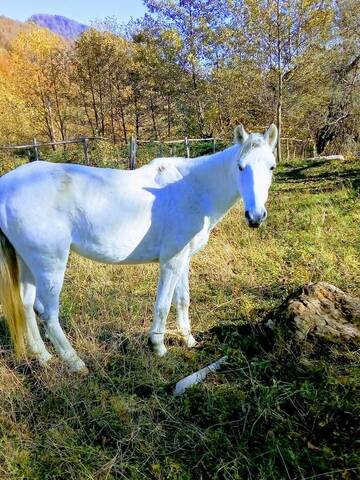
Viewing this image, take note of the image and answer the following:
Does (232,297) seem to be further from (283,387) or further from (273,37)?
(273,37)

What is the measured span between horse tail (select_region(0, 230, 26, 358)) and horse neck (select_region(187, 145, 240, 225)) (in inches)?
62.6

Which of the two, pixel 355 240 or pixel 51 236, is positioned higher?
pixel 51 236

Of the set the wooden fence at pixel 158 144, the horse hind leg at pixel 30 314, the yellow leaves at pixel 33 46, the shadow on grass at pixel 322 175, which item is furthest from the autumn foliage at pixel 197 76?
the horse hind leg at pixel 30 314

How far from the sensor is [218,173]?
10.8 ft

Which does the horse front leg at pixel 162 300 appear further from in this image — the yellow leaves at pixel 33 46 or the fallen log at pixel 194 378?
the yellow leaves at pixel 33 46

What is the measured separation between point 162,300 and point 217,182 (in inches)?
43.1

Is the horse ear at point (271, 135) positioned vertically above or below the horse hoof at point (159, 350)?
above

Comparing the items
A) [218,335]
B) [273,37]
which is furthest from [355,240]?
[273,37]

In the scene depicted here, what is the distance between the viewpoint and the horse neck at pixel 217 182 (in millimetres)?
3275

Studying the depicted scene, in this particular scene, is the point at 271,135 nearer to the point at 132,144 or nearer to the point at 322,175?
the point at 322,175

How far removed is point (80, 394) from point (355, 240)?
15.8 ft

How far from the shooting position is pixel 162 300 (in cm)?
336

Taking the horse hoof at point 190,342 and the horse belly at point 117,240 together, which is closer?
the horse belly at point 117,240

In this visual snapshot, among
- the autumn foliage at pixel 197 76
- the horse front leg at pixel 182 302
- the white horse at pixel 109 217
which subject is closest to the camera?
the white horse at pixel 109 217
